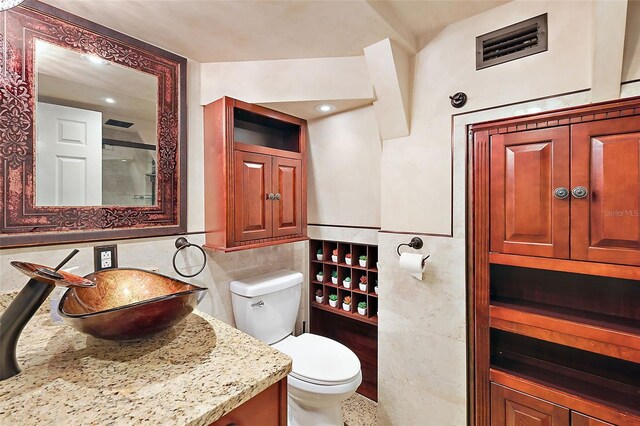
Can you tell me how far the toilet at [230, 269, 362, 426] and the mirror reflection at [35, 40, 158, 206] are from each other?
32.8 inches

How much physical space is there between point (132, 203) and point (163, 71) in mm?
736

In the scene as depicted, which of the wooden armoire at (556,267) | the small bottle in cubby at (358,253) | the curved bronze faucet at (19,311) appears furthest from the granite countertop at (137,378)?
the small bottle in cubby at (358,253)

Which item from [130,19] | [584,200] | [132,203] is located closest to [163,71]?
[130,19]

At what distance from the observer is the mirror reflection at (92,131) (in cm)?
120

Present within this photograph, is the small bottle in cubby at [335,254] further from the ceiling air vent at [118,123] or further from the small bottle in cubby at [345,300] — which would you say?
the ceiling air vent at [118,123]

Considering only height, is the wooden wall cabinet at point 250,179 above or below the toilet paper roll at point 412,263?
above

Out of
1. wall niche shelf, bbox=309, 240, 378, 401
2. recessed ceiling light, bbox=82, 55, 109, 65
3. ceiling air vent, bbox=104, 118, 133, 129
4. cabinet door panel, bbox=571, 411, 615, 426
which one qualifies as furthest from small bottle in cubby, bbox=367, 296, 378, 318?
recessed ceiling light, bbox=82, 55, 109, 65

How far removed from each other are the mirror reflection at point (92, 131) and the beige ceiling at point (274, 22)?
22cm

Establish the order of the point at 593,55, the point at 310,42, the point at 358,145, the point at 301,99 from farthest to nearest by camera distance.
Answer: the point at 358,145
the point at 301,99
the point at 310,42
the point at 593,55

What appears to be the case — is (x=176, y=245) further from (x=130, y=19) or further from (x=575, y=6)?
(x=575, y=6)

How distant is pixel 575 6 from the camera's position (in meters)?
1.13

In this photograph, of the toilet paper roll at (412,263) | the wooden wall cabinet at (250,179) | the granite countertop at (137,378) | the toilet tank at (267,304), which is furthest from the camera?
the toilet tank at (267,304)

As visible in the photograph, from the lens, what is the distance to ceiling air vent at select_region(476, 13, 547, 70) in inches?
47.6

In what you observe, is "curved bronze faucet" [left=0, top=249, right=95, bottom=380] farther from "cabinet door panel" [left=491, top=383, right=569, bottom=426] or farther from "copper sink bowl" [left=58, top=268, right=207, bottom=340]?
"cabinet door panel" [left=491, top=383, right=569, bottom=426]
